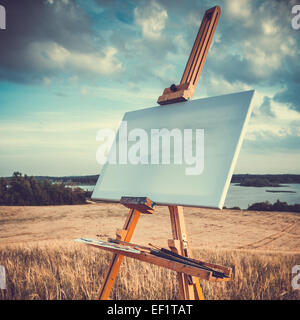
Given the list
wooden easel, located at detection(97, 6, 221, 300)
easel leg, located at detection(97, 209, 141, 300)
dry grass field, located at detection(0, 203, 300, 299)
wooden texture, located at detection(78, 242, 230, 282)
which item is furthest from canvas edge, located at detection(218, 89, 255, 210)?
dry grass field, located at detection(0, 203, 300, 299)

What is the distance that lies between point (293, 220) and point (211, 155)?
5.41 metres

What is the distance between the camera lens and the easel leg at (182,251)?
1.82 m

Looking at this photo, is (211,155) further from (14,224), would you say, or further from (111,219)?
(14,224)

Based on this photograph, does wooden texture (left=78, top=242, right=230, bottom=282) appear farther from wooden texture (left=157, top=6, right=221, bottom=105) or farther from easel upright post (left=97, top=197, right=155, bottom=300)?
wooden texture (left=157, top=6, right=221, bottom=105)

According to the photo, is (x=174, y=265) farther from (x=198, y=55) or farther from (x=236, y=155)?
(x=198, y=55)

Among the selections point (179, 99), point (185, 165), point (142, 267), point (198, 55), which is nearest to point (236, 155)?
point (185, 165)

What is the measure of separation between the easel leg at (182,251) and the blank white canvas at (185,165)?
0.62 ft

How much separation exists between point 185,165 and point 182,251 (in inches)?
20.2

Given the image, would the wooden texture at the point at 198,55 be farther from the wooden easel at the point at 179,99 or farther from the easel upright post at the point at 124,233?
the easel upright post at the point at 124,233

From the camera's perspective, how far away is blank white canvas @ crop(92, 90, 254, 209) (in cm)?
171

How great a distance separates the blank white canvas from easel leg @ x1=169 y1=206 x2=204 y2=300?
0.19m

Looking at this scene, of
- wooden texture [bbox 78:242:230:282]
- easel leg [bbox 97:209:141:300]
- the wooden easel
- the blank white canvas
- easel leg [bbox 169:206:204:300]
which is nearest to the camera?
wooden texture [bbox 78:242:230:282]

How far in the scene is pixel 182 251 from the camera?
191 centimetres
